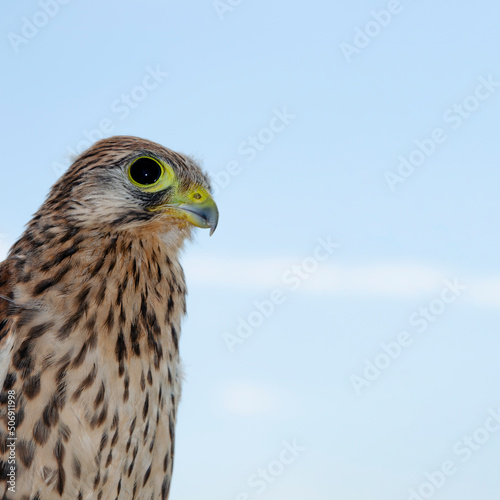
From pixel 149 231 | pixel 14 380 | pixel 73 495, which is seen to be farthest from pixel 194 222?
pixel 73 495

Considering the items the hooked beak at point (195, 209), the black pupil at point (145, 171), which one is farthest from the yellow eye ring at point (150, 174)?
the hooked beak at point (195, 209)

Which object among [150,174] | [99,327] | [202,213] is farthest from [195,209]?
[99,327]

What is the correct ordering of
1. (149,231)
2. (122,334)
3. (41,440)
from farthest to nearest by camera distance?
(149,231)
(122,334)
(41,440)

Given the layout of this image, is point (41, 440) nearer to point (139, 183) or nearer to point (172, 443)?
point (172, 443)

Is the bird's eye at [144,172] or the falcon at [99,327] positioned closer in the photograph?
the falcon at [99,327]

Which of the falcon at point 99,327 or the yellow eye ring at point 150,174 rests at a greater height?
the yellow eye ring at point 150,174

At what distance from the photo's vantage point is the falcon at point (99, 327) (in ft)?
9.93

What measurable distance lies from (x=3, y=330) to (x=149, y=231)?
0.87 m

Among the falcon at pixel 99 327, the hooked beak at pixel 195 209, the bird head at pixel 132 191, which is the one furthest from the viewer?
the hooked beak at pixel 195 209

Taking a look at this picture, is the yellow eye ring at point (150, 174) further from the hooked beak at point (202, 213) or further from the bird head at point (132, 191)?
the hooked beak at point (202, 213)

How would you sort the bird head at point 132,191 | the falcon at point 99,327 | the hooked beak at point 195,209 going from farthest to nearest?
the hooked beak at point 195,209 < the bird head at point 132,191 < the falcon at point 99,327

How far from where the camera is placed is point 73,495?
10.1 ft

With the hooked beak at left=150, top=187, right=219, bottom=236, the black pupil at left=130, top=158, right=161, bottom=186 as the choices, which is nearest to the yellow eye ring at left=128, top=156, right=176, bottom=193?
the black pupil at left=130, top=158, right=161, bottom=186

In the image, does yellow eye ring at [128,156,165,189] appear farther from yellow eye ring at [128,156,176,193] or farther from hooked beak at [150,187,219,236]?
hooked beak at [150,187,219,236]
